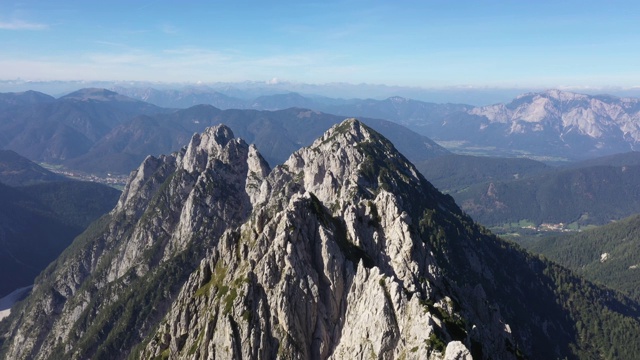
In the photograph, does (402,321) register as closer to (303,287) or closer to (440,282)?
(303,287)

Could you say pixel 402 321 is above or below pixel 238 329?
above

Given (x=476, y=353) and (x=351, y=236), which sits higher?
(x=351, y=236)

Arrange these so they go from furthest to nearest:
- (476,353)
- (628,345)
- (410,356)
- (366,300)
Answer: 1. (628,345)
2. (366,300)
3. (476,353)
4. (410,356)

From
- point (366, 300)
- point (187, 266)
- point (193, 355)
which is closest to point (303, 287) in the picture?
point (366, 300)

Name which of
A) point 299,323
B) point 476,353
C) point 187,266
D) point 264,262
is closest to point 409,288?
point 476,353

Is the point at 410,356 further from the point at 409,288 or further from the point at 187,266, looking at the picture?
the point at 187,266

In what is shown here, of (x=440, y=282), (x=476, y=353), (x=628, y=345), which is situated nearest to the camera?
(x=476, y=353)

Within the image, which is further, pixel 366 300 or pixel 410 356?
pixel 366 300

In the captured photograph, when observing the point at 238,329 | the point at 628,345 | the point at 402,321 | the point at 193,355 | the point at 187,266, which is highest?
the point at 402,321

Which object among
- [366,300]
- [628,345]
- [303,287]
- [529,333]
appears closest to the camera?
[366,300]
